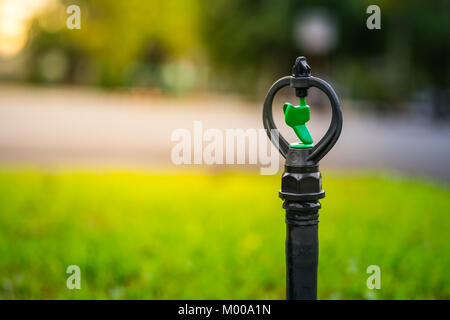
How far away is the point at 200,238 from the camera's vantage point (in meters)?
4.39

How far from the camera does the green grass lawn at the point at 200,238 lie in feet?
11.3

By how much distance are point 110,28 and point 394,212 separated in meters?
29.9

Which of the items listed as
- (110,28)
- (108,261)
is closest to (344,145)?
(108,261)

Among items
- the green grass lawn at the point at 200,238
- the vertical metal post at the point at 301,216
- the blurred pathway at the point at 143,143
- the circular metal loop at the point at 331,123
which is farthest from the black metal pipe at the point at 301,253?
the blurred pathway at the point at 143,143

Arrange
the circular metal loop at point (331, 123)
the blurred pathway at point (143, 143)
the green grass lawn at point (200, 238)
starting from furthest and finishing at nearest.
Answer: the blurred pathway at point (143, 143) → the green grass lawn at point (200, 238) → the circular metal loop at point (331, 123)

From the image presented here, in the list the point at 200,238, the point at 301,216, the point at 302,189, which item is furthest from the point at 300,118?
the point at 200,238

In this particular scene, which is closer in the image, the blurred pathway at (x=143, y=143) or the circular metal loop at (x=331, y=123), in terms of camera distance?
the circular metal loop at (x=331, y=123)

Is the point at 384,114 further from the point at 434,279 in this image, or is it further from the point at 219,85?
the point at 219,85

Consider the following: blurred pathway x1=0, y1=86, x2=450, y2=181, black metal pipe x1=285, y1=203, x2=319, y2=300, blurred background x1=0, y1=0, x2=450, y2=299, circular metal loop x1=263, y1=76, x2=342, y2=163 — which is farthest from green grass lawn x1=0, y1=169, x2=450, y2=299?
blurred pathway x1=0, y1=86, x2=450, y2=181

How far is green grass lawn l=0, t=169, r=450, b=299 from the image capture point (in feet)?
11.3

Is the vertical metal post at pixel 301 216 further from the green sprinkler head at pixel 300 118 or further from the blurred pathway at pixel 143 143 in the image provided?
the blurred pathway at pixel 143 143

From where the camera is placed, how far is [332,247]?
164 inches

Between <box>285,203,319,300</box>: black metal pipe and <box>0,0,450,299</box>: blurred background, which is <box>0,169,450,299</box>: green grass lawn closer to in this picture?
<box>0,0,450,299</box>: blurred background

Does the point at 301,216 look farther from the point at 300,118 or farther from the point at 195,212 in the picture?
the point at 195,212
